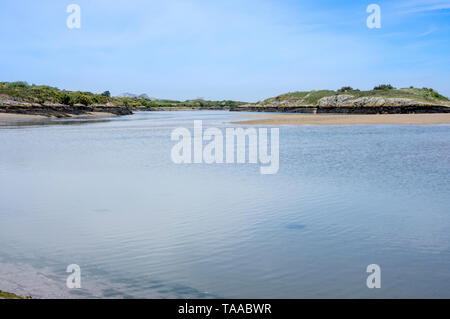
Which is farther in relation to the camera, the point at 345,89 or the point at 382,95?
the point at 345,89

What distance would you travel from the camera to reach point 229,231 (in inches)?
354

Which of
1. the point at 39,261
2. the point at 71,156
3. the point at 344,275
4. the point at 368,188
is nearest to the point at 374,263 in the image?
the point at 344,275

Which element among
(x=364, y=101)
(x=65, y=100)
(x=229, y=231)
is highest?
(x=364, y=101)

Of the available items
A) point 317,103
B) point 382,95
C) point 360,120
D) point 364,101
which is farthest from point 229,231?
point 317,103

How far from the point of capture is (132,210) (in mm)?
10961

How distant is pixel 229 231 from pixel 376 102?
378 feet

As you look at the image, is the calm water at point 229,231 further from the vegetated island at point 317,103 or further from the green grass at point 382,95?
the green grass at point 382,95

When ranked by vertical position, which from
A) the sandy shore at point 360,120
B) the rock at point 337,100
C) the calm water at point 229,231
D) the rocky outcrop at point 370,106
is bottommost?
the calm water at point 229,231

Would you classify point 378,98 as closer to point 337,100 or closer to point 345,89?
point 337,100

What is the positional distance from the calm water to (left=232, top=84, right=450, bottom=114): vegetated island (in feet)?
291

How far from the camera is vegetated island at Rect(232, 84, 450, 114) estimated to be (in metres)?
98.9

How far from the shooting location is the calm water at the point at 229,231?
6.35 meters

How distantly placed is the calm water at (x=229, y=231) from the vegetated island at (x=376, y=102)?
88.7m

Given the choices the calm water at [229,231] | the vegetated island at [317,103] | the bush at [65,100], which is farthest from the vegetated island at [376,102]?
the calm water at [229,231]
